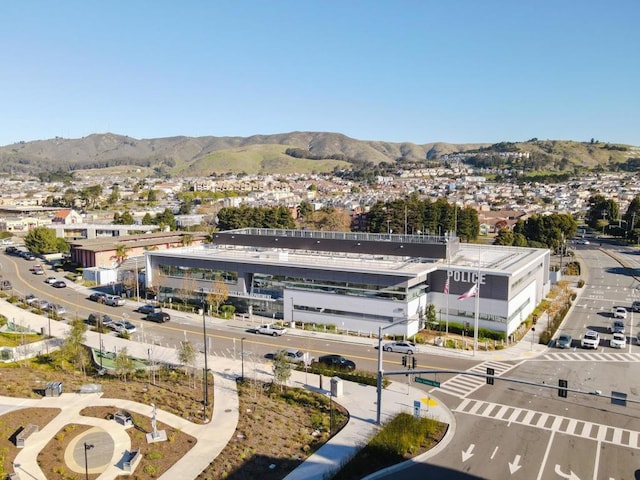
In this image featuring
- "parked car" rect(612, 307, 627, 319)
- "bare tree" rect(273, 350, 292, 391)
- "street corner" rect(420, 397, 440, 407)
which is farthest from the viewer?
"parked car" rect(612, 307, 627, 319)

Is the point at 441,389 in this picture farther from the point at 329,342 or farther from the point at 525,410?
the point at 329,342

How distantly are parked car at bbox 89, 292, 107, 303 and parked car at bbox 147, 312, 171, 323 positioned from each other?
35.8ft

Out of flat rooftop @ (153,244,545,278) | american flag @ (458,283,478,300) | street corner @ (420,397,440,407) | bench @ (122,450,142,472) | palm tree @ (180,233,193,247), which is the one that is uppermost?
flat rooftop @ (153,244,545,278)

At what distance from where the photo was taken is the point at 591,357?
134 ft

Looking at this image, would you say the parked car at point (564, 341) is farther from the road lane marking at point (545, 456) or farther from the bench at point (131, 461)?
the bench at point (131, 461)

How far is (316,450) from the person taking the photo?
25.9m

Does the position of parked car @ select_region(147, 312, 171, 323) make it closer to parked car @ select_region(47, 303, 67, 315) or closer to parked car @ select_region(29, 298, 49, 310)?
parked car @ select_region(47, 303, 67, 315)

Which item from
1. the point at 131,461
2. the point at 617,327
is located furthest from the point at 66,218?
the point at 617,327

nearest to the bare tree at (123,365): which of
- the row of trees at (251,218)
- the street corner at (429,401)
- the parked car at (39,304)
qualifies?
the street corner at (429,401)

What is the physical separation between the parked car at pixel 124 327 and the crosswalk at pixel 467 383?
1140 inches

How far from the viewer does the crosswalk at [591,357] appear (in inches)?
1576

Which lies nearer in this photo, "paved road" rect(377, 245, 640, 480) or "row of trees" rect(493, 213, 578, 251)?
"paved road" rect(377, 245, 640, 480)

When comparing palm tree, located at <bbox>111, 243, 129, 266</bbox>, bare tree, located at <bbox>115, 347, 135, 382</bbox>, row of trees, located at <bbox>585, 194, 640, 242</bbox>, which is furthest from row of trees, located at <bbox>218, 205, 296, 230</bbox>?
row of trees, located at <bbox>585, 194, 640, 242</bbox>

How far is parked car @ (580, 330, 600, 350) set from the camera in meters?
43.1
